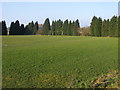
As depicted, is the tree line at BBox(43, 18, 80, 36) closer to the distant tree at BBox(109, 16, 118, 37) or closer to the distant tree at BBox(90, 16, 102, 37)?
→ the distant tree at BBox(90, 16, 102, 37)

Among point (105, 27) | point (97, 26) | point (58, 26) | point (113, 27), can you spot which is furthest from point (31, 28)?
point (113, 27)

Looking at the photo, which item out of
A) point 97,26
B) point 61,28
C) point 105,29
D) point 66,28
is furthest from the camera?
point 61,28

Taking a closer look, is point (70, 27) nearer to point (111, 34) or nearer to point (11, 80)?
point (111, 34)

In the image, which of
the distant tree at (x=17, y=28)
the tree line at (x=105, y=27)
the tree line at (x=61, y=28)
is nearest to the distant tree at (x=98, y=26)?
the tree line at (x=105, y=27)

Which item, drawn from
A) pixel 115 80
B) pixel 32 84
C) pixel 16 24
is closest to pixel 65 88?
pixel 32 84

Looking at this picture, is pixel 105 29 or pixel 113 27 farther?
pixel 105 29

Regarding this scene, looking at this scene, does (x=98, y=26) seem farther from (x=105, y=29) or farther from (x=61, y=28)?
(x=61, y=28)

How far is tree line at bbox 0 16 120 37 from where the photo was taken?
68250 millimetres

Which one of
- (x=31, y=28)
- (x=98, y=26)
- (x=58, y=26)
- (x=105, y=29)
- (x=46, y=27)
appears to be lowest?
(x=105, y=29)

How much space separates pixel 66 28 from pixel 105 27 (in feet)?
77.5

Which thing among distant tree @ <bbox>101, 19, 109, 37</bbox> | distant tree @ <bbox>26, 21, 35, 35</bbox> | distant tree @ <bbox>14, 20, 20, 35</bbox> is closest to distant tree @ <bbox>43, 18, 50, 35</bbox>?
distant tree @ <bbox>26, 21, 35, 35</bbox>

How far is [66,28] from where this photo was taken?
8706 cm

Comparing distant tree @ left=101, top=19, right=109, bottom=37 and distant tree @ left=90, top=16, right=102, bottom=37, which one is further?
distant tree @ left=90, top=16, right=102, bottom=37

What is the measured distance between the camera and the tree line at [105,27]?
2608 inches
